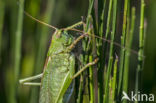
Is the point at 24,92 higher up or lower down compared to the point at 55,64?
lower down

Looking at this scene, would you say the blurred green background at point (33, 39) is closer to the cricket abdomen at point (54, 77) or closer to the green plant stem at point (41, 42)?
the green plant stem at point (41, 42)

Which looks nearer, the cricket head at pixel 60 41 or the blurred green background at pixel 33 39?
the cricket head at pixel 60 41

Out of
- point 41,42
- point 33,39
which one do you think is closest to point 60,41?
point 41,42

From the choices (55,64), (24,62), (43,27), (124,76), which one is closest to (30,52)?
(24,62)

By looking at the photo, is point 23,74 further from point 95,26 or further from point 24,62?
point 95,26

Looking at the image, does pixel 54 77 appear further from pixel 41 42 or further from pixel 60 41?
pixel 41 42

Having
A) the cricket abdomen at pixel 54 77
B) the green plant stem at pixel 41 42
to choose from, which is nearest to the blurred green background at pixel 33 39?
the green plant stem at pixel 41 42
